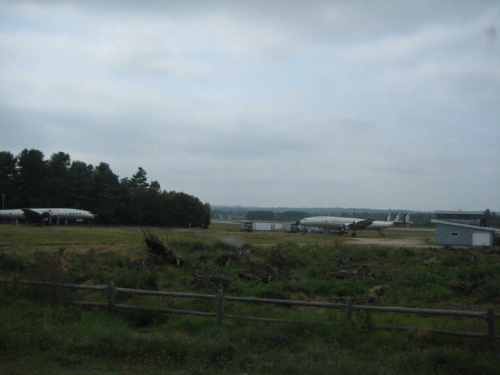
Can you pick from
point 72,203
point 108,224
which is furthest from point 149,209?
point 72,203

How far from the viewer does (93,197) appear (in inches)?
3716

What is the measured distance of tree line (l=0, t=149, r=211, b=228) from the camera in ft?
308

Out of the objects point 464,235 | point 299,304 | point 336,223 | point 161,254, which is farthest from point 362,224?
point 299,304

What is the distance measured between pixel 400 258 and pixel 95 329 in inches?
839

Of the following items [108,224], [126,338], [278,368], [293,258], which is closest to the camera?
[278,368]

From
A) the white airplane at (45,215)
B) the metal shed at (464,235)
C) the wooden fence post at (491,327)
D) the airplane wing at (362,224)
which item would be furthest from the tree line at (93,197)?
the wooden fence post at (491,327)

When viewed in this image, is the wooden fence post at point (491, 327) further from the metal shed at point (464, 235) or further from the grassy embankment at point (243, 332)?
the metal shed at point (464, 235)

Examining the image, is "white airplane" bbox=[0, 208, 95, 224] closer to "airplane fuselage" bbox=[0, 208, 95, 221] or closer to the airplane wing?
"airplane fuselage" bbox=[0, 208, 95, 221]

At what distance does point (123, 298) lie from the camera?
1520 centimetres

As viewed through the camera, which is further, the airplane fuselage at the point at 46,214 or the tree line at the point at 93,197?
the tree line at the point at 93,197

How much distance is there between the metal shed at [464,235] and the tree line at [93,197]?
170ft

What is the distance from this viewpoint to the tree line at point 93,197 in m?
93.9

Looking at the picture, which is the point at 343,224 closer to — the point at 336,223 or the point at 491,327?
the point at 336,223

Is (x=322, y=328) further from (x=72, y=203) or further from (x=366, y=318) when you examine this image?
(x=72, y=203)
